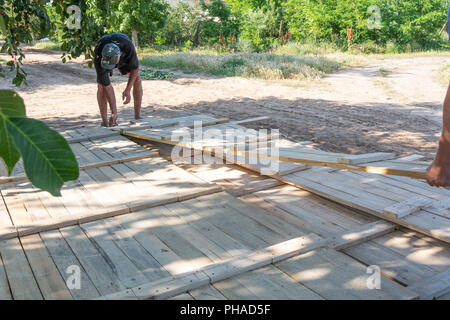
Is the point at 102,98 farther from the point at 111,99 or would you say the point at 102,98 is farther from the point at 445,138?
the point at 445,138

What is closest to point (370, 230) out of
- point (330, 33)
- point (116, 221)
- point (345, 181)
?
point (345, 181)

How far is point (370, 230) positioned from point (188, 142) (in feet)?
9.22

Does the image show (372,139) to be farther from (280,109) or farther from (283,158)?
(283,158)

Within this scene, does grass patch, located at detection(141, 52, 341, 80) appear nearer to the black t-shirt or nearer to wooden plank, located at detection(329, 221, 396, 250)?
the black t-shirt

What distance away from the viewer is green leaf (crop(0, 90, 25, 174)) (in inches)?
23.7

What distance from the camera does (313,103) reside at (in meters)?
11.3

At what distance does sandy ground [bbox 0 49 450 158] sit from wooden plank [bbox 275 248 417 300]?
4437 mm

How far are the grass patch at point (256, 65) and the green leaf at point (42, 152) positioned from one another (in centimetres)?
1494

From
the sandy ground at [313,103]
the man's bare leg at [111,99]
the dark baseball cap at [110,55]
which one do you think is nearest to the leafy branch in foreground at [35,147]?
the dark baseball cap at [110,55]

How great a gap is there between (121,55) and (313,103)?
18.0 ft
